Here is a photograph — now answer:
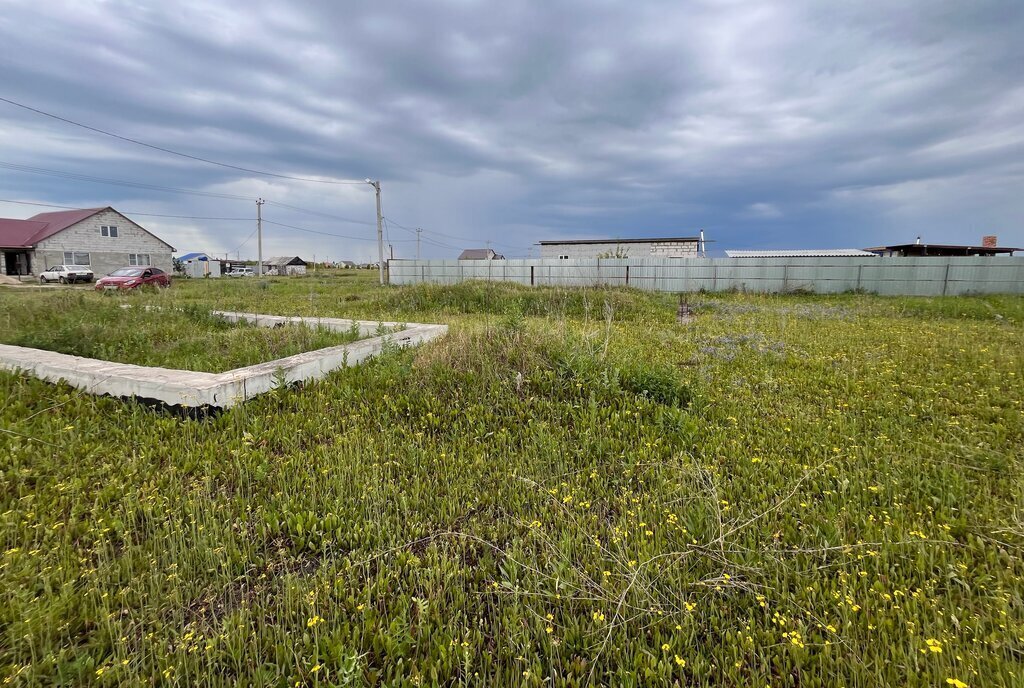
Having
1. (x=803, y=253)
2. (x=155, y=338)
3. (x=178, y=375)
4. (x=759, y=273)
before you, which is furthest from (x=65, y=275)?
(x=803, y=253)

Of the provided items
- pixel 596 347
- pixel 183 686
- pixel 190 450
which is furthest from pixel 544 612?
pixel 596 347

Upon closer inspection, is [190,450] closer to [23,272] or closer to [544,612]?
[544,612]

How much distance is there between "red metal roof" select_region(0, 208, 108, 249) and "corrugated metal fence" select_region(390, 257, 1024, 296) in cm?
2740

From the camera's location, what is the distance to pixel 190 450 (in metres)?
3.27

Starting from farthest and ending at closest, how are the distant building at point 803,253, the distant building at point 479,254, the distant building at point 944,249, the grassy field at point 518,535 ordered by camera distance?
the distant building at point 479,254
the distant building at point 803,253
the distant building at point 944,249
the grassy field at point 518,535

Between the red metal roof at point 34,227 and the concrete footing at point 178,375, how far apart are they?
127 ft

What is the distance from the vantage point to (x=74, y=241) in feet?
105

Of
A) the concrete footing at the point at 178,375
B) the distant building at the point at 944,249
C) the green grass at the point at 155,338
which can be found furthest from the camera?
the distant building at the point at 944,249

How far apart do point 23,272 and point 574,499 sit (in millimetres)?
48057

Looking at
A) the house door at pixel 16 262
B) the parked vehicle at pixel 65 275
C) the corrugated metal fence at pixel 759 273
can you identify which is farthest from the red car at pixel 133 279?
the house door at pixel 16 262

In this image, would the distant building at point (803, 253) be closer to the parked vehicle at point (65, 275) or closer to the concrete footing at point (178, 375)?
the concrete footing at point (178, 375)

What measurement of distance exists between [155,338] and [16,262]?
41379 millimetres

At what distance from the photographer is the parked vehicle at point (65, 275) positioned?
90.7ft

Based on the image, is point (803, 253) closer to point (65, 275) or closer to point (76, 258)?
point (65, 275)
